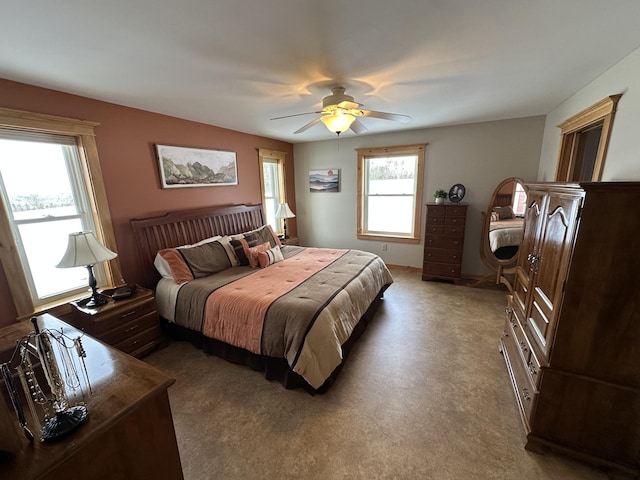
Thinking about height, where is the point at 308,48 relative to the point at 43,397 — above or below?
above

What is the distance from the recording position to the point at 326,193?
17.0 ft

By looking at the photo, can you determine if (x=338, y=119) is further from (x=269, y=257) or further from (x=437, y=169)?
(x=437, y=169)

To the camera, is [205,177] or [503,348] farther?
[205,177]

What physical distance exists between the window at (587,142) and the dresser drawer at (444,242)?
4.53 feet

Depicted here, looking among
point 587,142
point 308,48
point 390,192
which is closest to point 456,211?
point 390,192

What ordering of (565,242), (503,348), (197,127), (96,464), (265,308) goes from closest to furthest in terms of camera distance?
(96,464)
(565,242)
(265,308)
(503,348)
(197,127)

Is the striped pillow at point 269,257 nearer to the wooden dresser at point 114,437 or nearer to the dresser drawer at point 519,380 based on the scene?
the wooden dresser at point 114,437

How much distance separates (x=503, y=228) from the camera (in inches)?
148

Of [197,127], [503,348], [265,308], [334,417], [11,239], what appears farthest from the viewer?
[197,127]

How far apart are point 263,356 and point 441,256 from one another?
312cm

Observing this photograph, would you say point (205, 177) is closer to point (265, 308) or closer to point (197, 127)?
point (197, 127)

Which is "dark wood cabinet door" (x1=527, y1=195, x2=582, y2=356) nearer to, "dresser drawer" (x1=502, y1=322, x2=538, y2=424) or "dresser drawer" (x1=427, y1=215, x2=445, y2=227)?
"dresser drawer" (x1=502, y1=322, x2=538, y2=424)

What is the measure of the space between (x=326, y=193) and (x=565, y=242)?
160 inches

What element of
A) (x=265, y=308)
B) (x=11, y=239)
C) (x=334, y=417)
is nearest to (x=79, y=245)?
(x=11, y=239)
